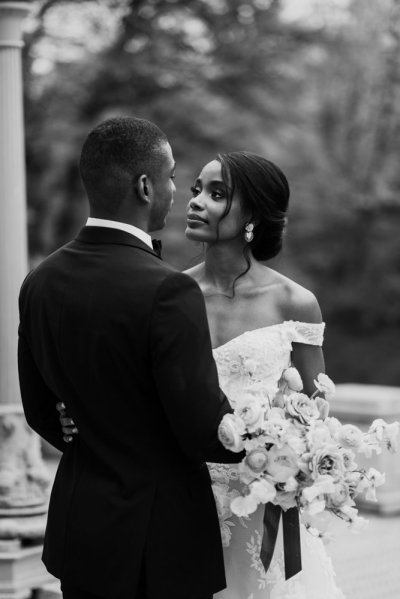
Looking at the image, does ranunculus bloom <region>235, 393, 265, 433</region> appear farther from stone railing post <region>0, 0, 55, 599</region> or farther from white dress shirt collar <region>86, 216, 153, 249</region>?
stone railing post <region>0, 0, 55, 599</region>

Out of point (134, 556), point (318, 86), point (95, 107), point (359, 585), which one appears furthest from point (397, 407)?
point (318, 86)

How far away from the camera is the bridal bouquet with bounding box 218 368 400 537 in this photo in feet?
8.78

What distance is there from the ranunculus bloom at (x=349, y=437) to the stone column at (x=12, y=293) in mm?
2856

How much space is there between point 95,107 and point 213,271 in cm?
1244

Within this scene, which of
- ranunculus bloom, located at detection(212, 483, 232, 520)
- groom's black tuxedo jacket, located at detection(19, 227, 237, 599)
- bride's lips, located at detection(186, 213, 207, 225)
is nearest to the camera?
groom's black tuxedo jacket, located at detection(19, 227, 237, 599)

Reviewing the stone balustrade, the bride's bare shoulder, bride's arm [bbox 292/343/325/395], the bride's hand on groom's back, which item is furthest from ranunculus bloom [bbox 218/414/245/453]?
the stone balustrade

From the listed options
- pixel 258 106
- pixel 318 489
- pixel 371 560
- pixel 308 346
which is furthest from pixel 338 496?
pixel 258 106

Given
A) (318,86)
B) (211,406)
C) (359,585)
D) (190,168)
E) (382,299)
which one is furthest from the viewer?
(382,299)

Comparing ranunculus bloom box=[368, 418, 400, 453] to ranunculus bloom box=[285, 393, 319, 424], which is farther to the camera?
ranunculus bloom box=[368, 418, 400, 453]

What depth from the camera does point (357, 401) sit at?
9148mm

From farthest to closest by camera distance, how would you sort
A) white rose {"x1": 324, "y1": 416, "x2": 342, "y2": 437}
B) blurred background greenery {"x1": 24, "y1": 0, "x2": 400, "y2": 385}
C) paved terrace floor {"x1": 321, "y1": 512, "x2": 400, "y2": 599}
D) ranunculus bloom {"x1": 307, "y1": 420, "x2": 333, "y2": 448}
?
blurred background greenery {"x1": 24, "y1": 0, "x2": 400, "y2": 385} → paved terrace floor {"x1": 321, "y1": 512, "x2": 400, "y2": 599} → white rose {"x1": 324, "y1": 416, "x2": 342, "y2": 437} → ranunculus bloom {"x1": 307, "y1": 420, "x2": 333, "y2": 448}

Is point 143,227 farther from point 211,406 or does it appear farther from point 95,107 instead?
point 95,107

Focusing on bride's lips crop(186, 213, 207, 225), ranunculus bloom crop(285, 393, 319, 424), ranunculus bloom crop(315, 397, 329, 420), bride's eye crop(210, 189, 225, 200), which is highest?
bride's eye crop(210, 189, 225, 200)

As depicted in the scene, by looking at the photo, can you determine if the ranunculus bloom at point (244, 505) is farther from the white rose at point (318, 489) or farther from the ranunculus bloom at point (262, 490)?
the white rose at point (318, 489)
